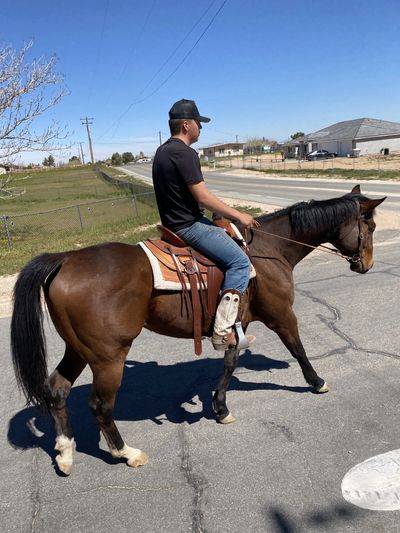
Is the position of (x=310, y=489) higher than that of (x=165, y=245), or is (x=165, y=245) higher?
(x=165, y=245)

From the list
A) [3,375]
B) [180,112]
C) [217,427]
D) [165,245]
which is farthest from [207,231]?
[3,375]

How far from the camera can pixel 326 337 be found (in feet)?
16.5

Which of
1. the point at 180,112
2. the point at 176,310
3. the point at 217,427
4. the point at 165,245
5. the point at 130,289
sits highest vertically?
the point at 180,112

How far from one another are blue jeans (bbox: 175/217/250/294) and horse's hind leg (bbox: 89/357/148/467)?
1.04 meters

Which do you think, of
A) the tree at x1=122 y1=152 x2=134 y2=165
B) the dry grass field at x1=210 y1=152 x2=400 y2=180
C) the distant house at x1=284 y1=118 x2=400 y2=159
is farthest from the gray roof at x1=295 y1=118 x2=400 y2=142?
the tree at x1=122 y1=152 x2=134 y2=165

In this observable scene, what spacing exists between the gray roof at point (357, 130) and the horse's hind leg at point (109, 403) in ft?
218

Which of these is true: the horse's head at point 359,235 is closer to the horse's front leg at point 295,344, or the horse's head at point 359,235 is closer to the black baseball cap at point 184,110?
the horse's front leg at point 295,344

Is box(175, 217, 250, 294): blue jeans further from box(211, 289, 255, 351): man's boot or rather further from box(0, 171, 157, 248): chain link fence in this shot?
box(0, 171, 157, 248): chain link fence

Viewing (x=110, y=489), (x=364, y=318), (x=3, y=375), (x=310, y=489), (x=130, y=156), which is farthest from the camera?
(x=130, y=156)

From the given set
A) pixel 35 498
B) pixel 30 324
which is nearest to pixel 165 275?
pixel 30 324

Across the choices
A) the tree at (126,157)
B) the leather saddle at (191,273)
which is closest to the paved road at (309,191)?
the leather saddle at (191,273)

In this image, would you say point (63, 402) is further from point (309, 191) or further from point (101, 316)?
point (309, 191)

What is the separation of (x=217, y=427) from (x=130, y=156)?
550ft

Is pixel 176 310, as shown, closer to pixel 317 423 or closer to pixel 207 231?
pixel 207 231
